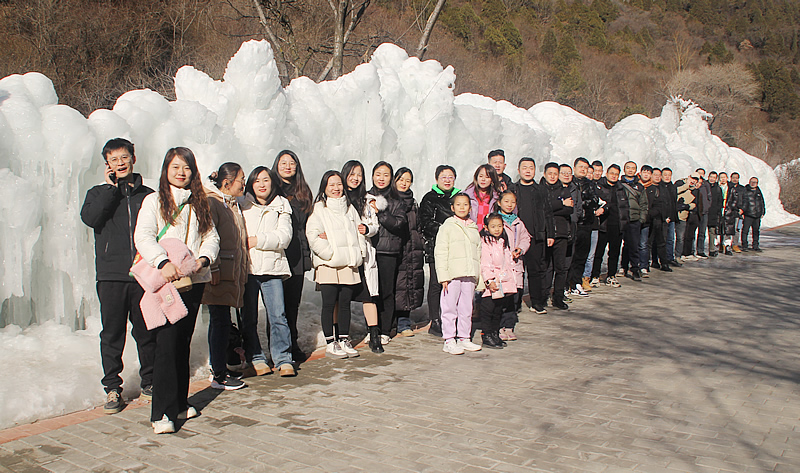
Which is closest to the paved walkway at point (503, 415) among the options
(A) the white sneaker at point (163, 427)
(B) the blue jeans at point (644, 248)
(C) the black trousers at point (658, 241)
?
(A) the white sneaker at point (163, 427)

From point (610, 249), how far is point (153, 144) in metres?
7.26

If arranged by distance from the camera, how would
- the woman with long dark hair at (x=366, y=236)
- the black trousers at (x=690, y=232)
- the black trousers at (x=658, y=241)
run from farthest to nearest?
the black trousers at (x=690, y=232) → the black trousers at (x=658, y=241) → the woman with long dark hair at (x=366, y=236)

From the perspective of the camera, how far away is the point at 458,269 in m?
6.52

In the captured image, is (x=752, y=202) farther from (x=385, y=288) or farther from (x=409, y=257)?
(x=385, y=288)

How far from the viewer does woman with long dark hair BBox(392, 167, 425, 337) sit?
7059 millimetres

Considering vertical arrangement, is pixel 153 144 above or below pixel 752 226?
above

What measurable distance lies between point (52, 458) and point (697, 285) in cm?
965

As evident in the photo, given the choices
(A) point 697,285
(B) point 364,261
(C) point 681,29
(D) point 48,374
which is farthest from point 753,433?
(C) point 681,29

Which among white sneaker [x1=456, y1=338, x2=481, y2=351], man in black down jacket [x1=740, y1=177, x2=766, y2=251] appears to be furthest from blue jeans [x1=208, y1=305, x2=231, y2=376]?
man in black down jacket [x1=740, y1=177, x2=766, y2=251]

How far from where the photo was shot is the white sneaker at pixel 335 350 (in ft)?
20.2

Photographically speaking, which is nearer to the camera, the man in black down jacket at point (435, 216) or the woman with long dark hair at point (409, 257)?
the woman with long dark hair at point (409, 257)

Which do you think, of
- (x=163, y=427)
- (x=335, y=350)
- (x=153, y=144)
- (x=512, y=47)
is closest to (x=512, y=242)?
(x=335, y=350)

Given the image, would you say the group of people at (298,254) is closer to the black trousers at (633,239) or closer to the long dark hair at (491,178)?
the long dark hair at (491,178)

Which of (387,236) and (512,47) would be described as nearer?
(387,236)
